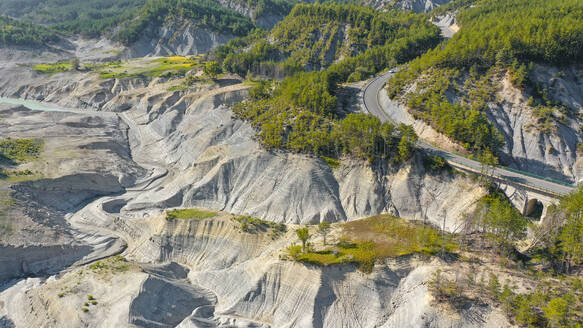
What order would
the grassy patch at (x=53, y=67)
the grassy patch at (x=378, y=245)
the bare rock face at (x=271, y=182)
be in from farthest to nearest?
1. the grassy patch at (x=53, y=67)
2. the bare rock face at (x=271, y=182)
3. the grassy patch at (x=378, y=245)

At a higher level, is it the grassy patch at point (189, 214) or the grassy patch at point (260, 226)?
the grassy patch at point (260, 226)

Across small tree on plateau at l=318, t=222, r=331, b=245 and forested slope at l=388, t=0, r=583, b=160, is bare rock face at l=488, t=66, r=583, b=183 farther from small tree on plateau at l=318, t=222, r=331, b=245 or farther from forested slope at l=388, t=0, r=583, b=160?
small tree on plateau at l=318, t=222, r=331, b=245

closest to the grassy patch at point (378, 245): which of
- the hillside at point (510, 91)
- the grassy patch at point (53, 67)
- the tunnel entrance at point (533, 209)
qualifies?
the tunnel entrance at point (533, 209)

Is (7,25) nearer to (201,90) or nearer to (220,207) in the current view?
(201,90)

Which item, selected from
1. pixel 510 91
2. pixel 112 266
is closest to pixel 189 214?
pixel 112 266

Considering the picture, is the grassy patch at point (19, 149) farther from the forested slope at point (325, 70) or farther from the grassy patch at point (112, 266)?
the forested slope at point (325, 70)

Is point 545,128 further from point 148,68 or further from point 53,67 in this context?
point 53,67
